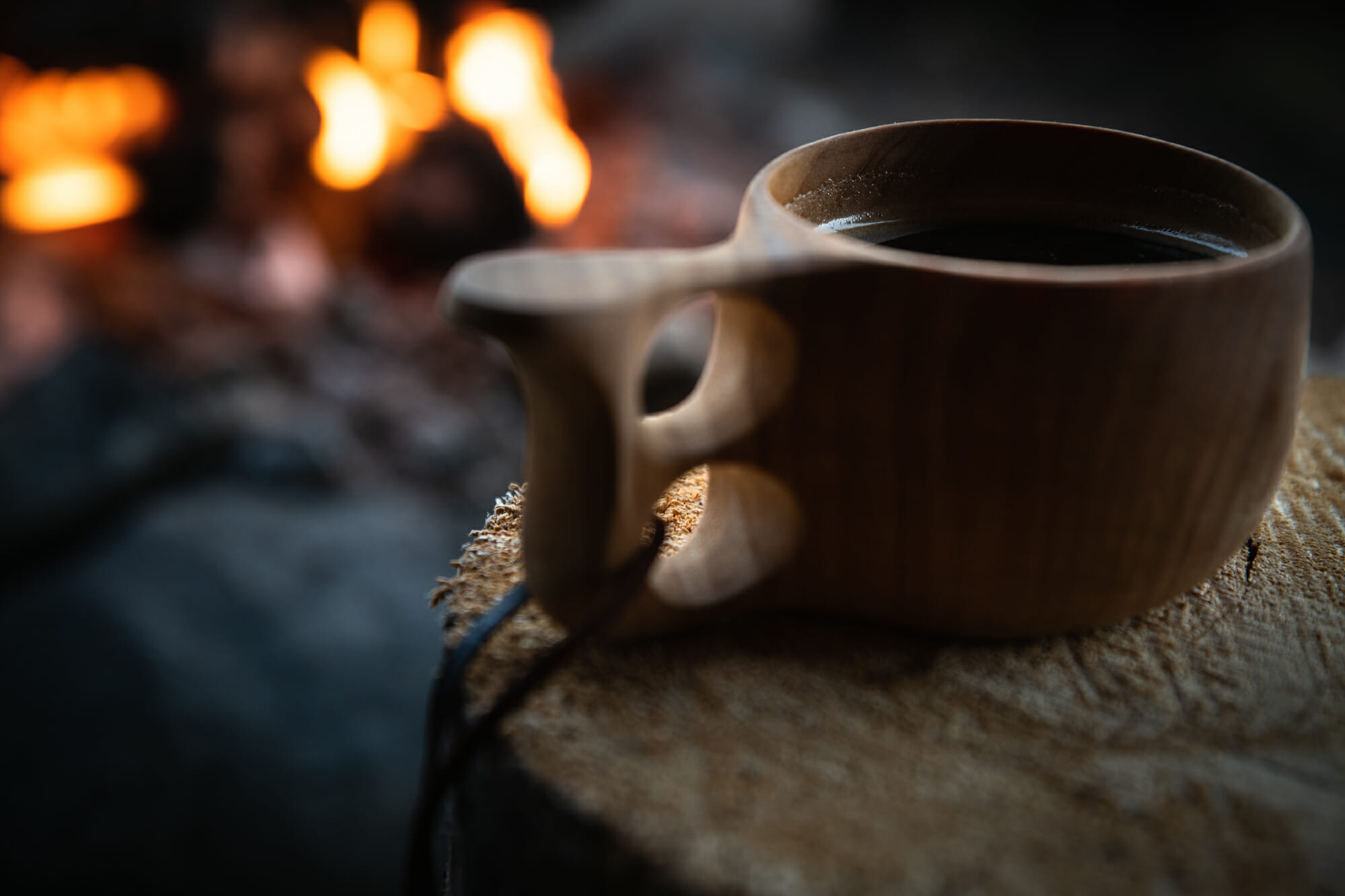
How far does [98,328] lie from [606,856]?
1.31 meters

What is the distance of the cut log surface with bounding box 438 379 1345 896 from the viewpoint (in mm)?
369

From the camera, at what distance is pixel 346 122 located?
1604 millimetres

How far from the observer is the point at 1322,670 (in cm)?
46

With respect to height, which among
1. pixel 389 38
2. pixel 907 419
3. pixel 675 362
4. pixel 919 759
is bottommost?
pixel 675 362

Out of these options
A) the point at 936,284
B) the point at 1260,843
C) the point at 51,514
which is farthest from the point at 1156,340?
the point at 51,514

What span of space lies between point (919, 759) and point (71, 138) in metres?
1.42

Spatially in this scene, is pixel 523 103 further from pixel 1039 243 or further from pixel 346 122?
pixel 1039 243

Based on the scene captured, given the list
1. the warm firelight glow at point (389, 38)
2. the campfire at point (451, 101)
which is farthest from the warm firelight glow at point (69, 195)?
the warm firelight glow at point (389, 38)

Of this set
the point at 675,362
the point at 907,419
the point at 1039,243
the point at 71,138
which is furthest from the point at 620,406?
the point at 71,138

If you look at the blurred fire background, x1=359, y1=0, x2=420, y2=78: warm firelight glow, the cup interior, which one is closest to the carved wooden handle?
the cup interior

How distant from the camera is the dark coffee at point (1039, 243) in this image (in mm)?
500

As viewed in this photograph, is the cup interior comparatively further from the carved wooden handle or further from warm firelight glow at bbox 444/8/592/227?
warm firelight glow at bbox 444/8/592/227

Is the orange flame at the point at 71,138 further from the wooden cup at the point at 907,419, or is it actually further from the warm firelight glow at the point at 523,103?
the wooden cup at the point at 907,419

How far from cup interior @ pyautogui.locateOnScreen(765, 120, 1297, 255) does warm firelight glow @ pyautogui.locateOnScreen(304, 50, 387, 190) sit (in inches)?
47.4
